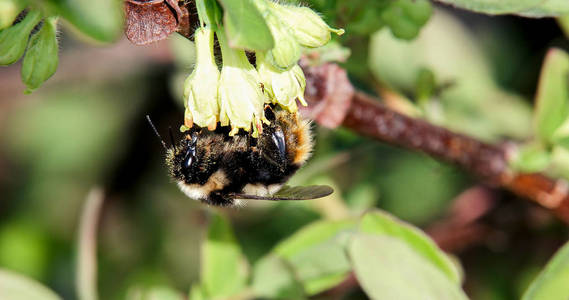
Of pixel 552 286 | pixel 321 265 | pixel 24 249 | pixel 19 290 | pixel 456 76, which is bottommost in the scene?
pixel 24 249

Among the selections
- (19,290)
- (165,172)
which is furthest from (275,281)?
(165,172)

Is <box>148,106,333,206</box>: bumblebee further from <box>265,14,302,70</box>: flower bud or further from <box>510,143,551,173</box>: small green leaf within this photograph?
<box>510,143,551,173</box>: small green leaf

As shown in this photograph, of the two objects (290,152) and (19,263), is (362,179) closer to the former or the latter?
(290,152)

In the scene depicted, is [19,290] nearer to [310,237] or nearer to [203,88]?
[310,237]

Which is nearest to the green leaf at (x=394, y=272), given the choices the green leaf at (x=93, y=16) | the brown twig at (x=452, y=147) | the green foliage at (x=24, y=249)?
the brown twig at (x=452, y=147)

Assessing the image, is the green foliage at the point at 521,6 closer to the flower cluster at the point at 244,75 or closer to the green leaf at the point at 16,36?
the flower cluster at the point at 244,75

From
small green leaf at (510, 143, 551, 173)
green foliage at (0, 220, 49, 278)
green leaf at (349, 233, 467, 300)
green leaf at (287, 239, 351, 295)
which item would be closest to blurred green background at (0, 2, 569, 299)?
green foliage at (0, 220, 49, 278)
